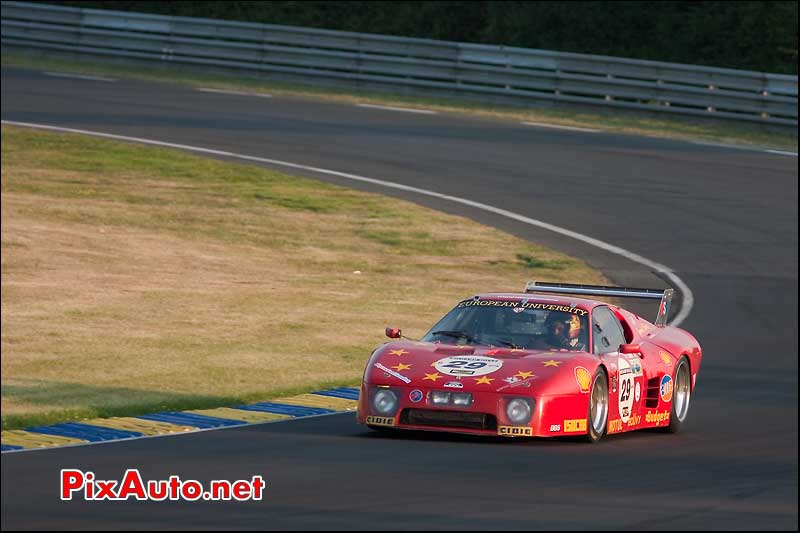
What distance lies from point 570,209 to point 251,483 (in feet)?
57.8

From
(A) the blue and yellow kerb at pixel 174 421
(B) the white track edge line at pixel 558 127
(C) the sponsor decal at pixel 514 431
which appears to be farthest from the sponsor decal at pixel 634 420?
(B) the white track edge line at pixel 558 127

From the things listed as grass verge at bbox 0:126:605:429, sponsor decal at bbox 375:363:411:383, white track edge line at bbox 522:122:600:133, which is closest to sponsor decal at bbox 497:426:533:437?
sponsor decal at bbox 375:363:411:383

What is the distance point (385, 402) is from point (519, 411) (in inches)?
41.8

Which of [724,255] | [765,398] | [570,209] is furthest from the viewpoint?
[570,209]

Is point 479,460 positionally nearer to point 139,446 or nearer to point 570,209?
point 139,446

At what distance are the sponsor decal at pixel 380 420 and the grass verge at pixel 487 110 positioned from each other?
22303mm

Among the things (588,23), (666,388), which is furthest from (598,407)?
(588,23)

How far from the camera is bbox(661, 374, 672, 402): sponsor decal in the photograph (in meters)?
12.5

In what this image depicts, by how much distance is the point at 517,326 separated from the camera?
12445 mm

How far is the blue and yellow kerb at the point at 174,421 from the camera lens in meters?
11.5

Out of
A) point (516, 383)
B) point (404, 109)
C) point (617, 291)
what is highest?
→ point (404, 109)

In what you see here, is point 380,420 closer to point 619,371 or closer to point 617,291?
point 619,371

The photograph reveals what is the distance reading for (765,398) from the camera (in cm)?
1344

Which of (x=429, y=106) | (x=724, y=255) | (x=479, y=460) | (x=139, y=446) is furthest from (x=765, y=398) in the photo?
(x=429, y=106)
